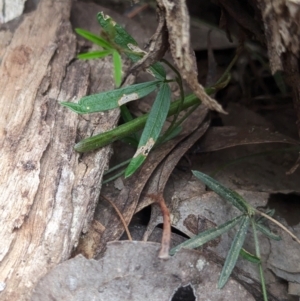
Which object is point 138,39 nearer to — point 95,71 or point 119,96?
point 95,71

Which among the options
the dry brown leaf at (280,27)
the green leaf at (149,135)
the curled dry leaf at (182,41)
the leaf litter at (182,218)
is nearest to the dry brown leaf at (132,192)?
the leaf litter at (182,218)

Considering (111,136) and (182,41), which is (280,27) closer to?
(182,41)

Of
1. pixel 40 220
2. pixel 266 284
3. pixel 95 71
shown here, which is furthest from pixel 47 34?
pixel 266 284

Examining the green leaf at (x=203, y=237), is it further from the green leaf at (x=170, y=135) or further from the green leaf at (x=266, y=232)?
the green leaf at (x=170, y=135)

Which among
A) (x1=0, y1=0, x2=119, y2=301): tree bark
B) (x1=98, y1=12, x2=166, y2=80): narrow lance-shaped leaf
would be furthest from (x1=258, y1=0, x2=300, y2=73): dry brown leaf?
(x1=0, y1=0, x2=119, y2=301): tree bark

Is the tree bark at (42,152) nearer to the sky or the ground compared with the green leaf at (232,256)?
nearer to the sky

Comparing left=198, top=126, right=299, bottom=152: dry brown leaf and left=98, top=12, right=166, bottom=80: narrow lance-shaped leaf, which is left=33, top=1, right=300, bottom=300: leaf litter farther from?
left=98, top=12, right=166, bottom=80: narrow lance-shaped leaf
